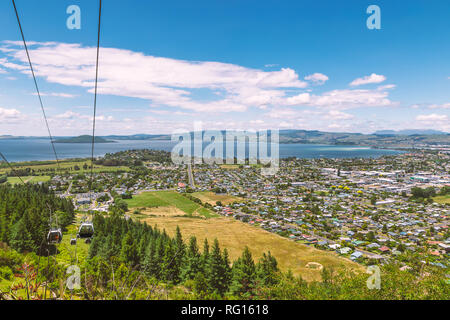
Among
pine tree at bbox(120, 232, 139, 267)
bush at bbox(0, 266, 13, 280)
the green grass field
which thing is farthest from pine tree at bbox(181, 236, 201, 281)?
the green grass field

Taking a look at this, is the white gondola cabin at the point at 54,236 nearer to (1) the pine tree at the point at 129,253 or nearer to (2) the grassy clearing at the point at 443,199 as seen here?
(1) the pine tree at the point at 129,253

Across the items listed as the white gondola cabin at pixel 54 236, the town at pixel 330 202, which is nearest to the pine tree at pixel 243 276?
the white gondola cabin at pixel 54 236

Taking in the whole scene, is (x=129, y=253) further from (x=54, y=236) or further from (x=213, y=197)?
(x=213, y=197)

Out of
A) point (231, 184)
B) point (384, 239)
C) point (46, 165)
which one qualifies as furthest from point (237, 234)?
point (46, 165)

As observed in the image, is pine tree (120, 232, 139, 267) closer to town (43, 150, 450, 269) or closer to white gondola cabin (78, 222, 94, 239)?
white gondola cabin (78, 222, 94, 239)

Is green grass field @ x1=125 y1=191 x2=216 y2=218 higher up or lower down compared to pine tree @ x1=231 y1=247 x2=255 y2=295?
lower down
